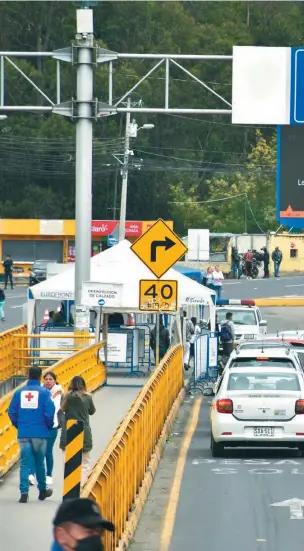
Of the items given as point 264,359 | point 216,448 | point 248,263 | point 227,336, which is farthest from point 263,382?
point 248,263

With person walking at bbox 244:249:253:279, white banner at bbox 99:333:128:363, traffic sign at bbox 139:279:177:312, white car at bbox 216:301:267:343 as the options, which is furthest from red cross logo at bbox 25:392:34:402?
person walking at bbox 244:249:253:279

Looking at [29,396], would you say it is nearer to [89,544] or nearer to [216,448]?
[216,448]

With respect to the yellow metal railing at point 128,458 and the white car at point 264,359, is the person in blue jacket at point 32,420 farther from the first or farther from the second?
the white car at point 264,359

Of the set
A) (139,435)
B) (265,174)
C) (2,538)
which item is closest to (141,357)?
(139,435)

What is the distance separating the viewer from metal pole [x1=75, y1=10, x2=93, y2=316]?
27312 millimetres

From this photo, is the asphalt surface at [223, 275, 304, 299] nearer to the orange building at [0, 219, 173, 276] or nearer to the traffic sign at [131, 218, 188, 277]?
the orange building at [0, 219, 173, 276]

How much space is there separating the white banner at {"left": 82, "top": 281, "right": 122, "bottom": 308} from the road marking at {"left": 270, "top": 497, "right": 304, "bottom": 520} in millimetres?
13077

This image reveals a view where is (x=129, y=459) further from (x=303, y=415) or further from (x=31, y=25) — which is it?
(x=31, y=25)

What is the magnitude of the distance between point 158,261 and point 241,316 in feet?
49.2

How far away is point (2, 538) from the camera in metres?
13.2

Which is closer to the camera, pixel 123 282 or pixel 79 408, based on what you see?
pixel 79 408

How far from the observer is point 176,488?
1706 centimetres

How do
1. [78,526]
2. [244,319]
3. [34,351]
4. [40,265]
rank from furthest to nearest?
[40,265] < [244,319] < [34,351] < [78,526]

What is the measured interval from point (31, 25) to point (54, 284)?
70.6m
